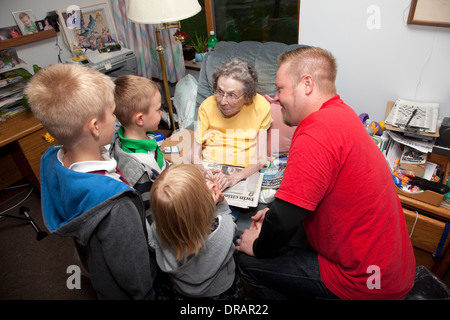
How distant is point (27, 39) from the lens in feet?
7.41

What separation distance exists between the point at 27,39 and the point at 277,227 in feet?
8.24

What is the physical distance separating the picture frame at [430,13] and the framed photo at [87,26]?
241 centimetres

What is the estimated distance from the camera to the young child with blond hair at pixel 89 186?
84cm

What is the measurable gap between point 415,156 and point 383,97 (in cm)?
49

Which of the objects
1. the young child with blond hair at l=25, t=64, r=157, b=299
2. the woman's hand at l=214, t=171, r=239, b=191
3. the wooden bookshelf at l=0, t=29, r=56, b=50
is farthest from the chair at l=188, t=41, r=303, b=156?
the wooden bookshelf at l=0, t=29, r=56, b=50

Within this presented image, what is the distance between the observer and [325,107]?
3.19 feet

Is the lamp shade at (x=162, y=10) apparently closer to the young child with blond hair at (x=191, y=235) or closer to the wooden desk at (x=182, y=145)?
the wooden desk at (x=182, y=145)

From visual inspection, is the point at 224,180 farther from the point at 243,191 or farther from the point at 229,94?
the point at 229,94

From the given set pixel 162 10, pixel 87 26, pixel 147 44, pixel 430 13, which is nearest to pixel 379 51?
pixel 430 13

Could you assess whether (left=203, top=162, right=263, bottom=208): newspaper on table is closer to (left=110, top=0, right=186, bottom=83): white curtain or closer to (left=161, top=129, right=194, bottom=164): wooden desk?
(left=161, top=129, right=194, bottom=164): wooden desk

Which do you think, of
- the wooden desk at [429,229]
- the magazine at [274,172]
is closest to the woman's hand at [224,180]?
the magazine at [274,172]

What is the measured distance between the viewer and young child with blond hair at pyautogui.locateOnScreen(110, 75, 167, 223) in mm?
A: 1167

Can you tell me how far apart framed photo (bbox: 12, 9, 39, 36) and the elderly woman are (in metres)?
1.71
